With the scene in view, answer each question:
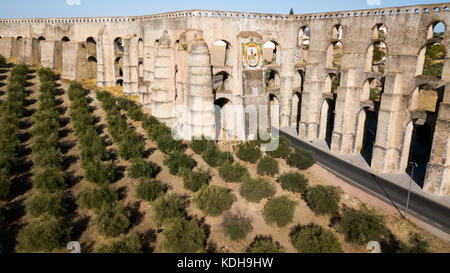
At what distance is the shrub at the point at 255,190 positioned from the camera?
1003 inches

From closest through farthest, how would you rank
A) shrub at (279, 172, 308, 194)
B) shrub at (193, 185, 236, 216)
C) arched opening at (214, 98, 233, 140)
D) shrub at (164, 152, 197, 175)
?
shrub at (193, 185, 236, 216) < shrub at (279, 172, 308, 194) < shrub at (164, 152, 197, 175) < arched opening at (214, 98, 233, 140)

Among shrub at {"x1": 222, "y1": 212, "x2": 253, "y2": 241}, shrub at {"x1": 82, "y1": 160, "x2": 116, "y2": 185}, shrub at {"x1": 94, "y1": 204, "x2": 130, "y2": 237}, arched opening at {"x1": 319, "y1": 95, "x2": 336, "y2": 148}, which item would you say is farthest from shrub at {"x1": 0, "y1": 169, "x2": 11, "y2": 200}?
arched opening at {"x1": 319, "y1": 95, "x2": 336, "y2": 148}

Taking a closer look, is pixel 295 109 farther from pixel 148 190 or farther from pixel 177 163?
pixel 148 190

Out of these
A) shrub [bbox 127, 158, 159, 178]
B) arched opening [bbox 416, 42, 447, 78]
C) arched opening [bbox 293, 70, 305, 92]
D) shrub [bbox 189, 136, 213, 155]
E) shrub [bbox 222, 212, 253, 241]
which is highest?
arched opening [bbox 416, 42, 447, 78]

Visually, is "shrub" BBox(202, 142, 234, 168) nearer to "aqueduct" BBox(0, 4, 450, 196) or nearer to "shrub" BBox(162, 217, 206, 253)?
"aqueduct" BBox(0, 4, 450, 196)

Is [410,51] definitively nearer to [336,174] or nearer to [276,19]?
[336,174]

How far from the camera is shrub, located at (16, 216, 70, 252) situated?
730 inches

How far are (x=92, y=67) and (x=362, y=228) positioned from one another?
47.8 meters

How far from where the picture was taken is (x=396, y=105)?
31.5 metres

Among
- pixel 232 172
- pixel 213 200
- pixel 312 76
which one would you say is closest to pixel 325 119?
pixel 312 76

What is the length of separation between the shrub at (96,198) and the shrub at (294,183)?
526 inches

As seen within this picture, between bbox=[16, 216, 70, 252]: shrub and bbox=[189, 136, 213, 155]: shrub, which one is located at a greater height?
bbox=[189, 136, 213, 155]: shrub

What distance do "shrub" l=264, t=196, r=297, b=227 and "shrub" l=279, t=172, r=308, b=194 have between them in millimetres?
3602

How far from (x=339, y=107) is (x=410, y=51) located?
8733 mm
